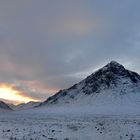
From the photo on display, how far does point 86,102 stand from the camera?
19288 centimetres

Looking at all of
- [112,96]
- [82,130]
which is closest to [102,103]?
[112,96]

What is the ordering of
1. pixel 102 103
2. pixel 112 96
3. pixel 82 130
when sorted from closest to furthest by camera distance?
1. pixel 82 130
2. pixel 102 103
3. pixel 112 96

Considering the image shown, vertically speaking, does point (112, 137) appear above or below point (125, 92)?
below

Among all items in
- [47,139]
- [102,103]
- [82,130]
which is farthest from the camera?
[102,103]

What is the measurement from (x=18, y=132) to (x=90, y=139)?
6804 millimetres

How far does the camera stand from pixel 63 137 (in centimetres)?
3198

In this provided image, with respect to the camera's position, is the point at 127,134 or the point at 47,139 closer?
the point at 47,139

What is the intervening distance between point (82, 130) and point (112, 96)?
511ft

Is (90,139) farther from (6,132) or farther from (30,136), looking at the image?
(6,132)

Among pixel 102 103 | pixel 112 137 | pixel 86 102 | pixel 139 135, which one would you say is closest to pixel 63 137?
pixel 112 137

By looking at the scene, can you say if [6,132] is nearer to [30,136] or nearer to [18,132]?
[18,132]

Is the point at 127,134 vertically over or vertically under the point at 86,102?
under

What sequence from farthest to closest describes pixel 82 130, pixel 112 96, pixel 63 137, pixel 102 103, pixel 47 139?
pixel 112 96
pixel 102 103
pixel 82 130
pixel 63 137
pixel 47 139

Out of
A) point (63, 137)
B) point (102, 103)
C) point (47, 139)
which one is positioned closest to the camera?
point (47, 139)
